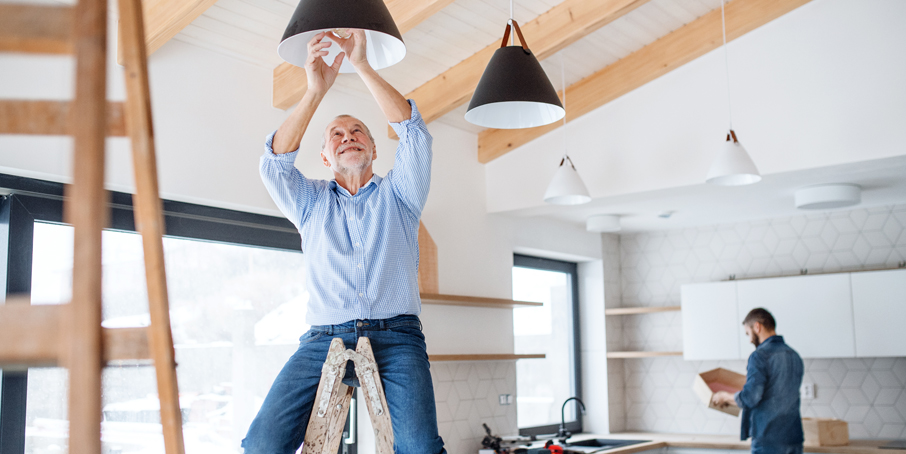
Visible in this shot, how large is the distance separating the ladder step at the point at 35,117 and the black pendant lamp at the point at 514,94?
1604 mm

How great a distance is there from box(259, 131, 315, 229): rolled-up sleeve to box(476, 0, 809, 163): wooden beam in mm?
2736

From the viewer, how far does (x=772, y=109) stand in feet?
12.0

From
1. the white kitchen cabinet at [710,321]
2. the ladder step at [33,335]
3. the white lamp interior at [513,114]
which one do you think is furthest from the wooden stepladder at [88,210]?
the white kitchen cabinet at [710,321]

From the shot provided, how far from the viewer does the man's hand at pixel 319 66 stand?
1657 mm

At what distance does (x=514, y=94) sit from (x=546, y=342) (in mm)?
3502

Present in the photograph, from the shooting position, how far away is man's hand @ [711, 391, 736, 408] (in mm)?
4164

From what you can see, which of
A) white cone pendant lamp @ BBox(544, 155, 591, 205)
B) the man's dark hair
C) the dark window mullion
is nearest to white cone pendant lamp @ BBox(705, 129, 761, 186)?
white cone pendant lamp @ BBox(544, 155, 591, 205)

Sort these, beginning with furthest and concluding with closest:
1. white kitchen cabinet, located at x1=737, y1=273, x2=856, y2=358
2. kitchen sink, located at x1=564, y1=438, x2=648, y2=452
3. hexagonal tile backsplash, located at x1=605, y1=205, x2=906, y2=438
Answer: kitchen sink, located at x1=564, y1=438, x2=648, y2=452
hexagonal tile backsplash, located at x1=605, y1=205, x2=906, y2=438
white kitchen cabinet, located at x1=737, y1=273, x2=856, y2=358

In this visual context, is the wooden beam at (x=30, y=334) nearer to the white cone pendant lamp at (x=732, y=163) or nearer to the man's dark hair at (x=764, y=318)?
the white cone pendant lamp at (x=732, y=163)

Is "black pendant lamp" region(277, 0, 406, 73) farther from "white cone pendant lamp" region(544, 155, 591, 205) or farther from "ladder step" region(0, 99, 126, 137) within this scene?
"white cone pendant lamp" region(544, 155, 591, 205)

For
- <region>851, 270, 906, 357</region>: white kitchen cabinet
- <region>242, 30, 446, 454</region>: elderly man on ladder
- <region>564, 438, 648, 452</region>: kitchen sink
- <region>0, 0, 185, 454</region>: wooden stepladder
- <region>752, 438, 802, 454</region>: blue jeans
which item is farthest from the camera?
<region>564, 438, 648, 452</region>: kitchen sink

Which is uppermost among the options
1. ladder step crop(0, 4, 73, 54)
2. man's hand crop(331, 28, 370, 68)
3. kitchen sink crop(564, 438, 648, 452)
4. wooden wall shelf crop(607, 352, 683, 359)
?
man's hand crop(331, 28, 370, 68)

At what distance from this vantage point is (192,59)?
304cm

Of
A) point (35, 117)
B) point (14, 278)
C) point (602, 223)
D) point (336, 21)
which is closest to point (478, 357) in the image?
point (602, 223)
